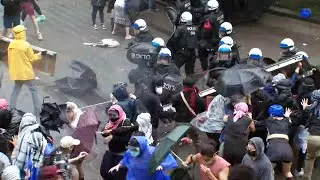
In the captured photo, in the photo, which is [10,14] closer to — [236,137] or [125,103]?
[125,103]

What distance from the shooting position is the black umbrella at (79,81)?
13.1 m

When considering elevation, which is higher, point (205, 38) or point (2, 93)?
point (205, 38)

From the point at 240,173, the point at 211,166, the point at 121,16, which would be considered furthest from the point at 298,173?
the point at 121,16

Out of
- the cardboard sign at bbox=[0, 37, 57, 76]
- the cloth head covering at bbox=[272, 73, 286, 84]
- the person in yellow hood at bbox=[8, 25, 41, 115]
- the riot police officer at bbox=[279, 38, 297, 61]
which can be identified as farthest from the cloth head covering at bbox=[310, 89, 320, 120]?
the cardboard sign at bbox=[0, 37, 57, 76]

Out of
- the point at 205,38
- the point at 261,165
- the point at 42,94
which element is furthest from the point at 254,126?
the point at 42,94

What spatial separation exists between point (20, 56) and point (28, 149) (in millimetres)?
3199

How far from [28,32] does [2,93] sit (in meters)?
3.35

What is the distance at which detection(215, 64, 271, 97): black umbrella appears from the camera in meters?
10.1

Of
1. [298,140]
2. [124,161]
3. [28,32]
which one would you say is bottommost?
[28,32]

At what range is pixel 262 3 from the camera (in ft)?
56.5

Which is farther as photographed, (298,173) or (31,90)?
(31,90)

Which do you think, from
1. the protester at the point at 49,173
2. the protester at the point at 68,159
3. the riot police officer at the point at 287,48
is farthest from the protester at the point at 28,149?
the riot police officer at the point at 287,48

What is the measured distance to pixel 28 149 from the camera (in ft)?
28.5

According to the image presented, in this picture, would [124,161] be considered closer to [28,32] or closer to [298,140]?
[298,140]
